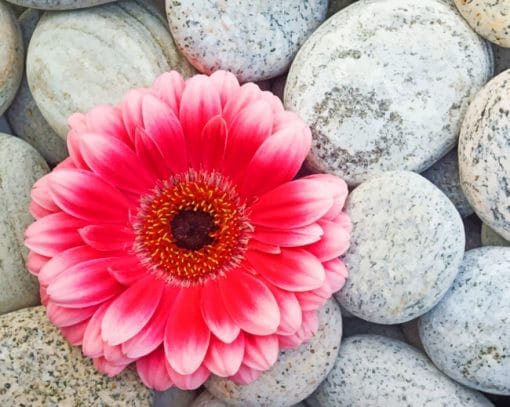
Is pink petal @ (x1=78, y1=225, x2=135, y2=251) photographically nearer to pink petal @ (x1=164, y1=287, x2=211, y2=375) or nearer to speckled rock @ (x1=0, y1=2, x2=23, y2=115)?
pink petal @ (x1=164, y1=287, x2=211, y2=375)

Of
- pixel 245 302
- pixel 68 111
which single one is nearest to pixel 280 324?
pixel 245 302

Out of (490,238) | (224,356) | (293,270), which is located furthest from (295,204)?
(490,238)

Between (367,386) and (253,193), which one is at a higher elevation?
(253,193)

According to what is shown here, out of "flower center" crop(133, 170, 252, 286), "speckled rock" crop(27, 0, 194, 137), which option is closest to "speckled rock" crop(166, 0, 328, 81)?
"speckled rock" crop(27, 0, 194, 137)

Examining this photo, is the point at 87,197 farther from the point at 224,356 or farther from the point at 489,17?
the point at 489,17

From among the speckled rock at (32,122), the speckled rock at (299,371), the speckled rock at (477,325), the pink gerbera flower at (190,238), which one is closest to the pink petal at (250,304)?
the pink gerbera flower at (190,238)

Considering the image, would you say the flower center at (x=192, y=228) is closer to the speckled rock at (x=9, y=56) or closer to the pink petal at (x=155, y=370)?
the pink petal at (x=155, y=370)

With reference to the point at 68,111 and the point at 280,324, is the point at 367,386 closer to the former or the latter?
the point at 280,324
